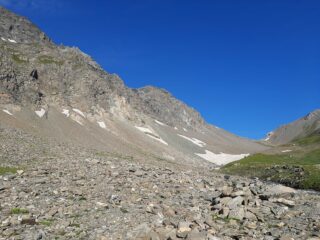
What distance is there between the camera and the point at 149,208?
27.6 m

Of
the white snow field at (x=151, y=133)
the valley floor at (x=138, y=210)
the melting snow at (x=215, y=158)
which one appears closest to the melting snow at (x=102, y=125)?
the white snow field at (x=151, y=133)

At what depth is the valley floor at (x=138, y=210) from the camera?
22.8 metres

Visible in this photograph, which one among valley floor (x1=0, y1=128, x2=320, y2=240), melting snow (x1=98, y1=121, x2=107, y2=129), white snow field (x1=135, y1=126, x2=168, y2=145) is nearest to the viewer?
valley floor (x1=0, y1=128, x2=320, y2=240)

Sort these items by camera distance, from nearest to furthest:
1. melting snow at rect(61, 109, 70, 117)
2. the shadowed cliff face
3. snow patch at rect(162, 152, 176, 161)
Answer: the shadowed cliff face, snow patch at rect(162, 152, 176, 161), melting snow at rect(61, 109, 70, 117)

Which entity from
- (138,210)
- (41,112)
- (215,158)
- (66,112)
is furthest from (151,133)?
(138,210)

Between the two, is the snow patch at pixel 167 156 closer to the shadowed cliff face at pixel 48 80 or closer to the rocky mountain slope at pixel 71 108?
the rocky mountain slope at pixel 71 108

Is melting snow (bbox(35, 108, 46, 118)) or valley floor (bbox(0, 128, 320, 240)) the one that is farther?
melting snow (bbox(35, 108, 46, 118))

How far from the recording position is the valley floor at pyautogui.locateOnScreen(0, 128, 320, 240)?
2275cm

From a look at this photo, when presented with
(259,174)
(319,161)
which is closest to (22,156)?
(259,174)

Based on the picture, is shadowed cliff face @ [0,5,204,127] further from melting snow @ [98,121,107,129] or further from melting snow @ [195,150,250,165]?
melting snow @ [195,150,250,165]

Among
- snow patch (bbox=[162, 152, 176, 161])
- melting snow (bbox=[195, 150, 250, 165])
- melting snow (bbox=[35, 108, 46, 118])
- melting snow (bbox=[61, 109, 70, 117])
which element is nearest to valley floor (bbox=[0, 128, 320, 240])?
melting snow (bbox=[35, 108, 46, 118])

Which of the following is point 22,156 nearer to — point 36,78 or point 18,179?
point 18,179

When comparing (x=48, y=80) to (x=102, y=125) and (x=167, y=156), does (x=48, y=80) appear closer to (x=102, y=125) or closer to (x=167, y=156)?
(x=102, y=125)

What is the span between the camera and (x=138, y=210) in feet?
90.2
